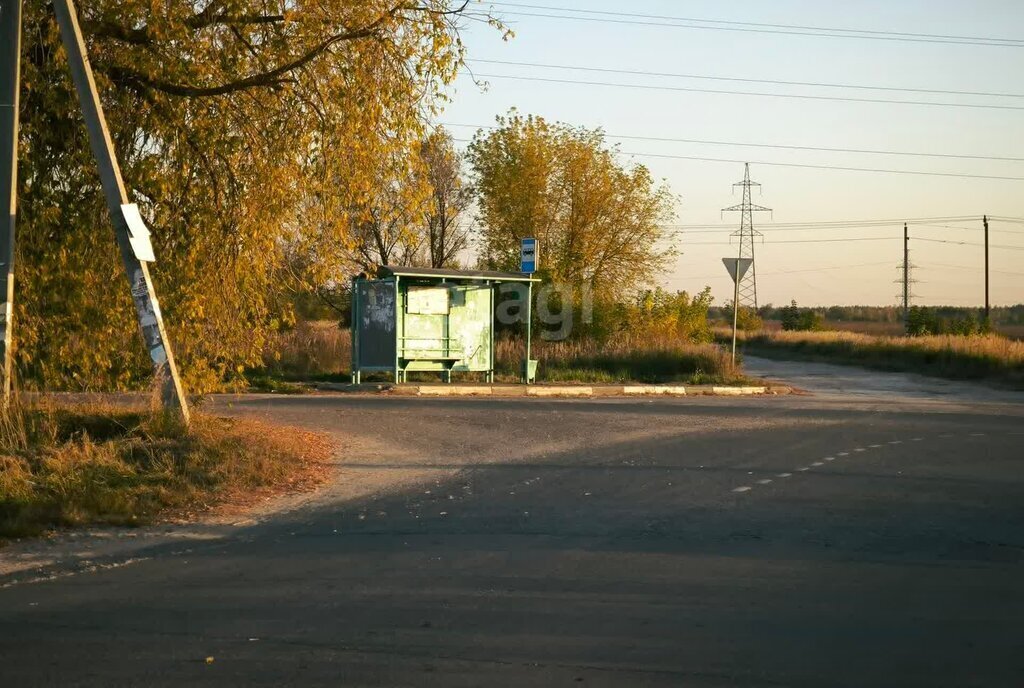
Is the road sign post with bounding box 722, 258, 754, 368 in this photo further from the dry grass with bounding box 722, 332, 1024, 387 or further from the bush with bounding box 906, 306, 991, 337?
the bush with bounding box 906, 306, 991, 337

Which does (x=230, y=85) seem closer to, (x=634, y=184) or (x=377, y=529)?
(x=377, y=529)

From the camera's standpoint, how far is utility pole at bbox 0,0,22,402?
11500mm

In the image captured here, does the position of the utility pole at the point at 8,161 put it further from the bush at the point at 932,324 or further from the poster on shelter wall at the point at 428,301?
the bush at the point at 932,324

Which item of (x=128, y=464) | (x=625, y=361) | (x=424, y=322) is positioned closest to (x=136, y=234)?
(x=128, y=464)

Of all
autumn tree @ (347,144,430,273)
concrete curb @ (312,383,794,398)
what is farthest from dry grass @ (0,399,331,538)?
concrete curb @ (312,383,794,398)

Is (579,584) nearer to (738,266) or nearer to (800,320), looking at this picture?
(738,266)

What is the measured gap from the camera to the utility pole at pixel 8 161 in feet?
37.7

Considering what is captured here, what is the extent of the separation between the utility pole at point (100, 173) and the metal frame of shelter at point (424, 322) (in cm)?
1252

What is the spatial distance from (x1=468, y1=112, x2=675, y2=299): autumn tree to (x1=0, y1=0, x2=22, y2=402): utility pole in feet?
91.6

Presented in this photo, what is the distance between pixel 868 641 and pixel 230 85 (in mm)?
9477

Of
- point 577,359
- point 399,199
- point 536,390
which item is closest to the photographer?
point 399,199

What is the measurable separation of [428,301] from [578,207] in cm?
1484

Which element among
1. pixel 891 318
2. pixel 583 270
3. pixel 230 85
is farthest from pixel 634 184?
pixel 891 318

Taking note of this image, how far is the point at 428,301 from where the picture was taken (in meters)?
25.7
